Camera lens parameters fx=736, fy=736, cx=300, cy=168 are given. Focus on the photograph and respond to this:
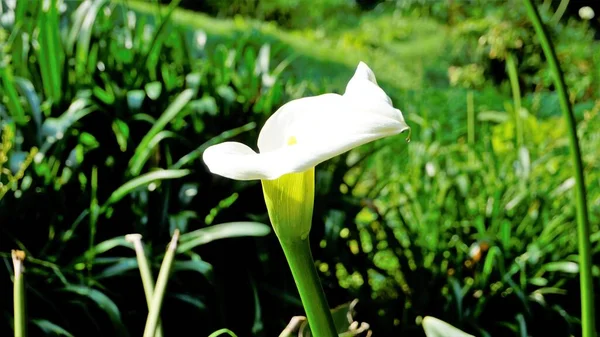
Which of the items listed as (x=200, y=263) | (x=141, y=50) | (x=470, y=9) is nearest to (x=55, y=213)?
(x=200, y=263)

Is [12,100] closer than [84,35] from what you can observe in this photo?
Yes

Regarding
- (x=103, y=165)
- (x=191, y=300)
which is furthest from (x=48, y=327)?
(x=103, y=165)

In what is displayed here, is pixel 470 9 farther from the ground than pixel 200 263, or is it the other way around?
pixel 470 9

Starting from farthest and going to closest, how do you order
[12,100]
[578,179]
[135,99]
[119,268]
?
[135,99]
[12,100]
[119,268]
[578,179]

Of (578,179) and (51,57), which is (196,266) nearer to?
(51,57)

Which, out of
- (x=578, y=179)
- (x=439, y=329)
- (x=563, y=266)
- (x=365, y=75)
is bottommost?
(x=563, y=266)

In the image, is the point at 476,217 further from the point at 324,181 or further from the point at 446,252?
the point at 324,181
